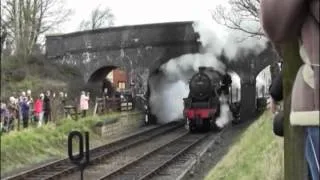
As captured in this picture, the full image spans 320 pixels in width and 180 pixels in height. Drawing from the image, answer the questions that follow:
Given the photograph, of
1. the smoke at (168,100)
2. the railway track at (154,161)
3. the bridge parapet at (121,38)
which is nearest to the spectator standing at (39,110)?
the railway track at (154,161)

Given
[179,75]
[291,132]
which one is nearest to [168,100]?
[179,75]

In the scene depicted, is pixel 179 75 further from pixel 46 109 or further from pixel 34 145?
pixel 34 145

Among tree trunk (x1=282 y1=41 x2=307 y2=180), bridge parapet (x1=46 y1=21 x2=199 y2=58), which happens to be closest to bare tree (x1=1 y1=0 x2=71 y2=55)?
bridge parapet (x1=46 y1=21 x2=199 y2=58)

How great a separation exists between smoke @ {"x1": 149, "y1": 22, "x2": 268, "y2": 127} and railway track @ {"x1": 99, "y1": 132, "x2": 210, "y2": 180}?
10189 millimetres

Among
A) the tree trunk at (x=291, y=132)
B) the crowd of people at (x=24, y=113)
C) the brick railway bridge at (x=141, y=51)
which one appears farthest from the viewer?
the brick railway bridge at (x=141, y=51)

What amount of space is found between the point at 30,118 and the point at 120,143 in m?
3.70

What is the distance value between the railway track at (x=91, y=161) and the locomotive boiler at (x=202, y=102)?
5.70ft

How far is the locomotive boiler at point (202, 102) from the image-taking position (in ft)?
98.0

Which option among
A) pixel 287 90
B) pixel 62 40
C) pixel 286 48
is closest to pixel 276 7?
pixel 286 48

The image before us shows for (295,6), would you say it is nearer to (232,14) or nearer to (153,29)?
(232,14)

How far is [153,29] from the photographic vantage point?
41.6 metres

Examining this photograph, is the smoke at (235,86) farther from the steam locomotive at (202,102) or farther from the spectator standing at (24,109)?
the spectator standing at (24,109)

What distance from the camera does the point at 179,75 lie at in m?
40.2

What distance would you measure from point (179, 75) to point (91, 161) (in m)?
21.9
